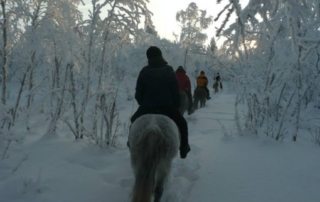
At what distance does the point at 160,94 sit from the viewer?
5.86 metres

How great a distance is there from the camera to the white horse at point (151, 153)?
4.46 m

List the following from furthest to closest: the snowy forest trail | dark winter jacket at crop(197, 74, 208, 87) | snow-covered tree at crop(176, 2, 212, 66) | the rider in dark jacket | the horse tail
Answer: snow-covered tree at crop(176, 2, 212, 66) < dark winter jacket at crop(197, 74, 208, 87) < the rider in dark jacket < the snowy forest trail < the horse tail

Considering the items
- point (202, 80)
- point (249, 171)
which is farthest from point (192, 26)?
point (249, 171)

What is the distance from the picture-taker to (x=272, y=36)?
8.44 metres

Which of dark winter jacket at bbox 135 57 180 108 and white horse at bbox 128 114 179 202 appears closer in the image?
white horse at bbox 128 114 179 202

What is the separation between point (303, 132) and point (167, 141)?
7787 millimetres

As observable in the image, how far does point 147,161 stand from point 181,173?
220 cm

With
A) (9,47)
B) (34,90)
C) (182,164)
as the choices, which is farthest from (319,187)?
(9,47)

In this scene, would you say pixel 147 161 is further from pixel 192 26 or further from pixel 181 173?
pixel 192 26

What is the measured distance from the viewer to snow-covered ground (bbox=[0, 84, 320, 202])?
5492 mm

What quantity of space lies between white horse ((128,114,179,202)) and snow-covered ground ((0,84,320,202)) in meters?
0.71

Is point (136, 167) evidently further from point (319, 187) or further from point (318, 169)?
point (318, 169)

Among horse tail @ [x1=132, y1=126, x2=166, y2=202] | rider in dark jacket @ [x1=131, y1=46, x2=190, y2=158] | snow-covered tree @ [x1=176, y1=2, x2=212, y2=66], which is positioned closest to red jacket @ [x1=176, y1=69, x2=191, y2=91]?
rider in dark jacket @ [x1=131, y1=46, x2=190, y2=158]

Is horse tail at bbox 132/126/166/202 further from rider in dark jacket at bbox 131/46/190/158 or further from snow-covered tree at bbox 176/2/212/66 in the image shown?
snow-covered tree at bbox 176/2/212/66
